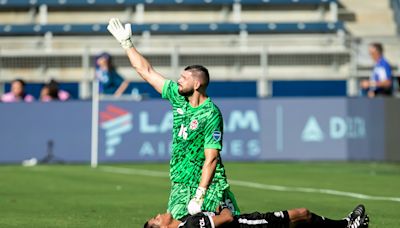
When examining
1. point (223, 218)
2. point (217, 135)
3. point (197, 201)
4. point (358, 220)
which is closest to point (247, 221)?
point (223, 218)

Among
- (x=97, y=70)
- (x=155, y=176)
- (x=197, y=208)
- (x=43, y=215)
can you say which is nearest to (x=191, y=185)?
(x=197, y=208)

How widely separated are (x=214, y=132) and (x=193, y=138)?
0.87ft

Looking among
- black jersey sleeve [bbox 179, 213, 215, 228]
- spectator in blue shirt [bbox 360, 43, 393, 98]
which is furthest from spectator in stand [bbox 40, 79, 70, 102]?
black jersey sleeve [bbox 179, 213, 215, 228]

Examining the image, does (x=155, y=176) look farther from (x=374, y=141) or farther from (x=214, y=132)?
(x=214, y=132)

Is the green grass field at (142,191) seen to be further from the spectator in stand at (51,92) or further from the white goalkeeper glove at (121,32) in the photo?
the spectator in stand at (51,92)

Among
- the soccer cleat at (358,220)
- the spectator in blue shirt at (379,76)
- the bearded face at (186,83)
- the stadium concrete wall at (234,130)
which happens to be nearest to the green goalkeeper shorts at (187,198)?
the bearded face at (186,83)

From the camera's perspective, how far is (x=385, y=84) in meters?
24.3

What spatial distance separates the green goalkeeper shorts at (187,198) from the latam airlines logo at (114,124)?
14.9 m

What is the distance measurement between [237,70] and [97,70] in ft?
18.1

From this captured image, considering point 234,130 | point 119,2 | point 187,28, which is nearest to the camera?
point 234,130

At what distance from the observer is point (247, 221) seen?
8.88 metres

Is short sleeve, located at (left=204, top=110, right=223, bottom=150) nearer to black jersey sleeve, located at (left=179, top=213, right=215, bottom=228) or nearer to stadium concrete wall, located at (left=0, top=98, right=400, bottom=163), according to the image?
black jersey sleeve, located at (left=179, top=213, right=215, bottom=228)

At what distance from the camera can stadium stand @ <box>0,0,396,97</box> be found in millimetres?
28938

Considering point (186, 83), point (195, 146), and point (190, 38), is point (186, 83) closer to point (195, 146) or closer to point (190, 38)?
point (195, 146)
